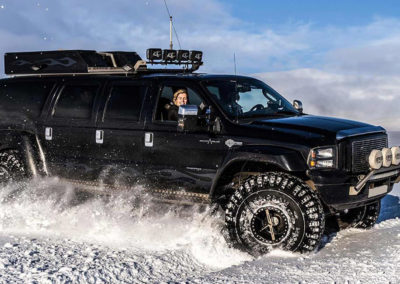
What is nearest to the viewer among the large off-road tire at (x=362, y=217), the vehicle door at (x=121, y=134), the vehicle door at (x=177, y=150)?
the vehicle door at (x=177, y=150)

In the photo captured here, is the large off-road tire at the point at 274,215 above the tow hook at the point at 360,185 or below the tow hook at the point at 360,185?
below

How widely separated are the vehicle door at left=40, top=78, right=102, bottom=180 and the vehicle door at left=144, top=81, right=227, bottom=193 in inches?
36.1

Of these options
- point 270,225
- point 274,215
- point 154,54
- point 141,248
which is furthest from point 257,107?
point 141,248

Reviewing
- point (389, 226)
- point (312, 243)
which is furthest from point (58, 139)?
point (389, 226)

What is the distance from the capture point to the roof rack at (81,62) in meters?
7.18

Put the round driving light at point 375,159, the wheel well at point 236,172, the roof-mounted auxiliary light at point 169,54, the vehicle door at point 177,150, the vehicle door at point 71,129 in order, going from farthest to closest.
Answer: the roof-mounted auxiliary light at point 169,54 < the vehicle door at point 71,129 < the vehicle door at point 177,150 < the wheel well at point 236,172 < the round driving light at point 375,159

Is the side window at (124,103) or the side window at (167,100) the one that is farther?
the side window at (124,103)

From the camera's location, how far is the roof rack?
7184 mm

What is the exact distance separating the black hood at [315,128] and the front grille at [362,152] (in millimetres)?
101

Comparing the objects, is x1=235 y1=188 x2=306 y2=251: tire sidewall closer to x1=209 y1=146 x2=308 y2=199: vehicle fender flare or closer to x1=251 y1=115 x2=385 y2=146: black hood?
x1=209 y1=146 x2=308 y2=199: vehicle fender flare

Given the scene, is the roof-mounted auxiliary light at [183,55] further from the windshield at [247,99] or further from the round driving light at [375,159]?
the round driving light at [375,159]

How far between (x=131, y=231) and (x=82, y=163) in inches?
45.2

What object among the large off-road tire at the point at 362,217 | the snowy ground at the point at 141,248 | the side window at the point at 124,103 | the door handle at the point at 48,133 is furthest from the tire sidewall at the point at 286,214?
the door handle at the point at 48,133

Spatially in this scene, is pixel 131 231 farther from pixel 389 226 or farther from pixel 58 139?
pixel 389 226
